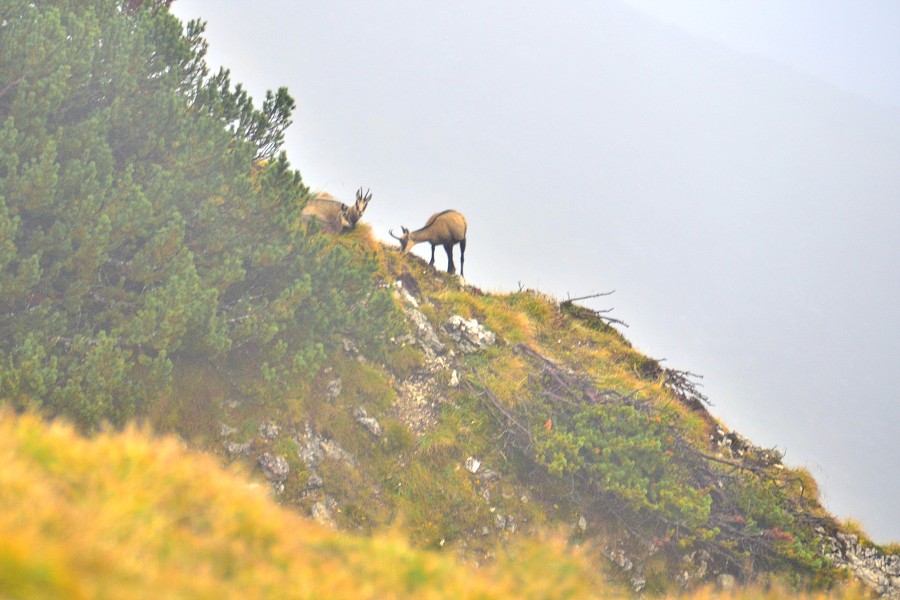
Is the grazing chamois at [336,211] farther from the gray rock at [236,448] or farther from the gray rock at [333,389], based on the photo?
the gray rock at [236,448]

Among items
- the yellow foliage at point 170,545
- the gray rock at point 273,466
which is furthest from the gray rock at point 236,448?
the yellow foliage at point 170,545

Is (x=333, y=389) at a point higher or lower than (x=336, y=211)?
lower

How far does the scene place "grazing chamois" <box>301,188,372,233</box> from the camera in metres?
14.2

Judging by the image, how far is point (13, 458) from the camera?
2.65 meters

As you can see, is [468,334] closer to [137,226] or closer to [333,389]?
[333,389]

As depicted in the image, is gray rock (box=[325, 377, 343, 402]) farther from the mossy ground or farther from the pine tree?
the pine tree

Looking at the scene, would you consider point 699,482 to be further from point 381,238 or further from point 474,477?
point 381,238

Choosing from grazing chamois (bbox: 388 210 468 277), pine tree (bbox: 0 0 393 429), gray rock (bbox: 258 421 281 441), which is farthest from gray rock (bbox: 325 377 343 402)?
grazing chamois (bbox: 388 210 468 277)

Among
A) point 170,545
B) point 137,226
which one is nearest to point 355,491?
point 137,226

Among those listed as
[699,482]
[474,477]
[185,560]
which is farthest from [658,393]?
[185,560]

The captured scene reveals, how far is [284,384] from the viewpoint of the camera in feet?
29.0

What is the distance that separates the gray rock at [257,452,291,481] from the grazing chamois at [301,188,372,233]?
6.69 metres

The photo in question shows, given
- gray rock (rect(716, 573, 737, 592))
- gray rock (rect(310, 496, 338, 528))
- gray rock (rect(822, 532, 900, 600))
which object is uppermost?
gray rock (rect(822, 532, 900, 600))

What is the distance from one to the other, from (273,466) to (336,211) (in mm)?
7638
